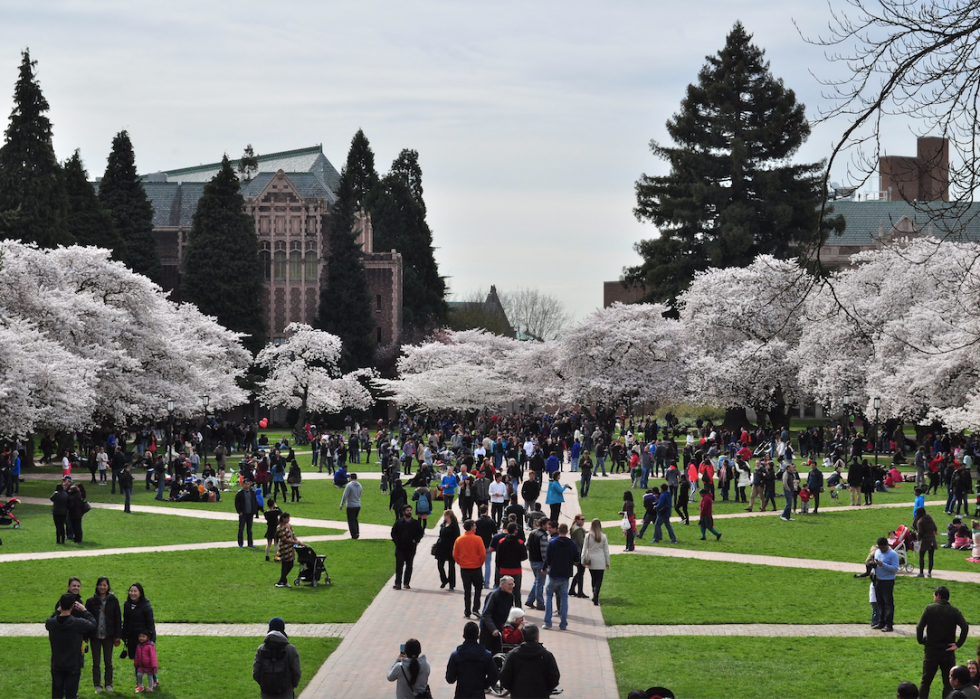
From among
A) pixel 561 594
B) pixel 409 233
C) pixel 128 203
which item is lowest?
pixel 561 594

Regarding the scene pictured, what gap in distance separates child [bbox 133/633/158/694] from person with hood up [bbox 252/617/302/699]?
2980 millimetres

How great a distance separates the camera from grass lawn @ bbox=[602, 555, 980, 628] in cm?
1869

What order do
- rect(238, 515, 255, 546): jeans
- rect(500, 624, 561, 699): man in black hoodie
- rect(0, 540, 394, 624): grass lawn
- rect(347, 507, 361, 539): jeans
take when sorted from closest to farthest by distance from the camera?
rect(500, 624, 561, 699): man in black hoodie
rect(0, 540, 394, 624): grass lawn
rect(238, 515, 255, 546): jeans
rect(347, 507, 361, 539): jeans

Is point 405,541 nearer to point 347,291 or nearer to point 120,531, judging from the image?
point 120,531

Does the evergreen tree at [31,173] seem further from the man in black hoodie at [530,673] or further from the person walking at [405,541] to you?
the man in black hoodie at [530,673]

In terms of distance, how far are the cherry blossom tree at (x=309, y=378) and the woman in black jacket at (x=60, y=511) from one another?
41.1 metres

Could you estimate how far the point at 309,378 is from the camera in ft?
234

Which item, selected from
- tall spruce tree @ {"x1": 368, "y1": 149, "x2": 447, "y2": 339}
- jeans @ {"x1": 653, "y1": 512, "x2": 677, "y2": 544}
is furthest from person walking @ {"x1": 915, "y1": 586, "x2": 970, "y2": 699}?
tall spruce tree @ {"x1": 368, "y1": 149, "x2": 447, "y2": 339}

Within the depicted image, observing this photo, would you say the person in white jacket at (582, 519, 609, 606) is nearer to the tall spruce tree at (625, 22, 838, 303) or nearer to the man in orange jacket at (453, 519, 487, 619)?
the man in orange jacket at (453, 519, 487, 619)

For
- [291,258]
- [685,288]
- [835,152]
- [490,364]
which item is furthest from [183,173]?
[835,152]

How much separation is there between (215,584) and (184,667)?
612 cm

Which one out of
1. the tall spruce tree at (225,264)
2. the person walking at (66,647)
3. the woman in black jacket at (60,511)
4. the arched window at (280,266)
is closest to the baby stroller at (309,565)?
the woman in black jacket at (60,511)

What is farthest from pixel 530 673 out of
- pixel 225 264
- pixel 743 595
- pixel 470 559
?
pixel 225 264

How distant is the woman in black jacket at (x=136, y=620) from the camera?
14.0 m
